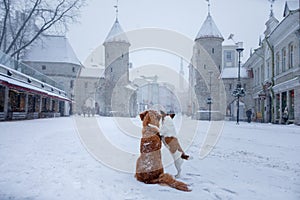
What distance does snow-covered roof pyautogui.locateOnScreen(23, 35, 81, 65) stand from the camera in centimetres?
5069

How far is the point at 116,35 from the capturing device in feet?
164

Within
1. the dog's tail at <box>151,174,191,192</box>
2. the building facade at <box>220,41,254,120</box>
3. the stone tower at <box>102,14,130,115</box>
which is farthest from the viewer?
the stone tower at <box>102,14,130,115</box>

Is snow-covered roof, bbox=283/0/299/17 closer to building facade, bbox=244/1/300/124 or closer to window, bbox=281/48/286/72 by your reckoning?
building facade, bbox=244/1/300/124

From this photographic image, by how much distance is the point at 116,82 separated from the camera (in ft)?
165

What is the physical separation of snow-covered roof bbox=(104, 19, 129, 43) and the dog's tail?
45.9 meters

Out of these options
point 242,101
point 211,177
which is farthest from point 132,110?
point 211,177

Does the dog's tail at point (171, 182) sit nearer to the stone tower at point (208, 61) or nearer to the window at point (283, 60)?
the window at point (283, 60)

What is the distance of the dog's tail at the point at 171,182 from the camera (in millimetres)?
4516

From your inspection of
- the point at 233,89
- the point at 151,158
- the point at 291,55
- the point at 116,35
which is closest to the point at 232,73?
the point at 233,89

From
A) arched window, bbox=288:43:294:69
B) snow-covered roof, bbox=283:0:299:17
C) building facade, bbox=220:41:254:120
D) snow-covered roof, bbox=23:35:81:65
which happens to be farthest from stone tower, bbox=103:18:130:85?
snow-covered roof, bbox=283:0:299:17

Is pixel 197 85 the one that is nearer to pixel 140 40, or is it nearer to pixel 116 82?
pixel 116 82

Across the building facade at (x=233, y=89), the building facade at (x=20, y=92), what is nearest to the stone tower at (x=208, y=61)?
the building facade at (x=233, y=89)

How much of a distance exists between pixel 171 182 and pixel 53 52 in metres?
51.3

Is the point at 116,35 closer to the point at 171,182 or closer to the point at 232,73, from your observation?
the point at 232,73
